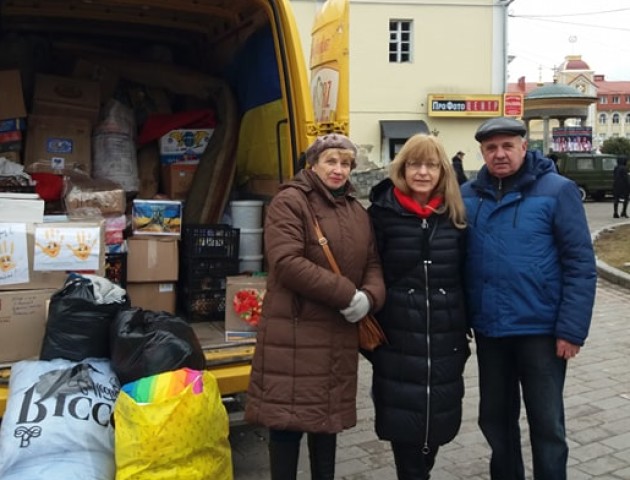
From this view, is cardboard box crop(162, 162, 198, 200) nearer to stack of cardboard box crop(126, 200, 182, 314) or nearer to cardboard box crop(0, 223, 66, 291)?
stack of cardboard box crop(126, 200, 182, 314)

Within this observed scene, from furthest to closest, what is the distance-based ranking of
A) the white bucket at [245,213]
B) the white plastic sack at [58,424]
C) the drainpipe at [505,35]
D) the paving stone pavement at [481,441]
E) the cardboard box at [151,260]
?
the drainpipe at [505,35], the white bucket at [245,213], the cardboard box at [151,260], the paving stone pavement at [481,441], the white plastic sack at [58,424]

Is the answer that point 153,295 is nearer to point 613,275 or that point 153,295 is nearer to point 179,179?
point 179,179

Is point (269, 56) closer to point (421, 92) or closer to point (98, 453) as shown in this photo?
point (98, 453)

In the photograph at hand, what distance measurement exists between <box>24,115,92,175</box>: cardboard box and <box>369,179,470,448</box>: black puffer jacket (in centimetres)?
298

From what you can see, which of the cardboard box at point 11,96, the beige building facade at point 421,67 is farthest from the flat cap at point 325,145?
the beige building facade at point 421,67

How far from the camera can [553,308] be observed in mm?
2920

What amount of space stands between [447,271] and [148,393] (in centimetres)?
137

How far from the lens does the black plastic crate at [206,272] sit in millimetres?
4570

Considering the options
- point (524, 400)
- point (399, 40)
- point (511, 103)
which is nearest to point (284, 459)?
point (524, 400)

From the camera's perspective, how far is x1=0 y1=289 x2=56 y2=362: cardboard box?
353 cm

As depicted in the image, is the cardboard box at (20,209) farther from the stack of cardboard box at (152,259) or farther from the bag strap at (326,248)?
the bag strap at (326,248)

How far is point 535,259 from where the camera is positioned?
290cm

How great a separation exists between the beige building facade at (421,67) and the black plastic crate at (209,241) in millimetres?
19870

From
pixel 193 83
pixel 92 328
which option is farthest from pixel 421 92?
pixel 92 328
